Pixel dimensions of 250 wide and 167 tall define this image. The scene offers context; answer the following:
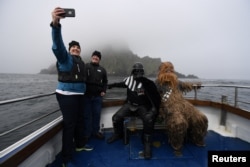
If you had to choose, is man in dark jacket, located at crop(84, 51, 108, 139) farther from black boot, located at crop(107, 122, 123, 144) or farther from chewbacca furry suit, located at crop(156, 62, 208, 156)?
chewbacca furry suit, located at crop(156, 62, 208, 156)

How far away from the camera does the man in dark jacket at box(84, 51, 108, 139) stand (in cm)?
308

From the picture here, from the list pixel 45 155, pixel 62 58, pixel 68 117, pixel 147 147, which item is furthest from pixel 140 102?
pixel 45 155

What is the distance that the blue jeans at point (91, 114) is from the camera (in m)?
3.04

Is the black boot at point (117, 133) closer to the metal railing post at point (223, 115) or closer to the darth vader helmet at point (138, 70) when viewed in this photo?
the darth vader helmet at point (138, 70)

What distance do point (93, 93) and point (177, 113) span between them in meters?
1.58

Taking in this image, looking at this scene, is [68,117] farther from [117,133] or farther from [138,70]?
[138,70]

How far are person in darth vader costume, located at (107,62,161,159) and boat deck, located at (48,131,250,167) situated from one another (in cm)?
28

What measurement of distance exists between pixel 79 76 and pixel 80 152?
4.53 ft

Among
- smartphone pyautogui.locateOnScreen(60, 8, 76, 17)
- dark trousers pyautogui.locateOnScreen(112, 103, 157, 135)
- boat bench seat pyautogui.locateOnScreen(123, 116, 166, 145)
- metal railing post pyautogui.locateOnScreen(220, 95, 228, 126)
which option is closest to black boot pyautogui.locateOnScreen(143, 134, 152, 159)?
dark trousers pyautogui.locateOnScreen(112, 103, 157, 135)

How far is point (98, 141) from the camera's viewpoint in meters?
3.32

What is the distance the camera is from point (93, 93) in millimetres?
3197

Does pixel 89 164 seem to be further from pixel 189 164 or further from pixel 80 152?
pixel 189 164

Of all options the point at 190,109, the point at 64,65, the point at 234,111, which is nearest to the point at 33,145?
the point at 64,65

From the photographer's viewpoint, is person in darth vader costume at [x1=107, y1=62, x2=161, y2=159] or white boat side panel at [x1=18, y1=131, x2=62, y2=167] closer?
white boat side panel at [x1=18, y1=131, x2=62, y2=167]
